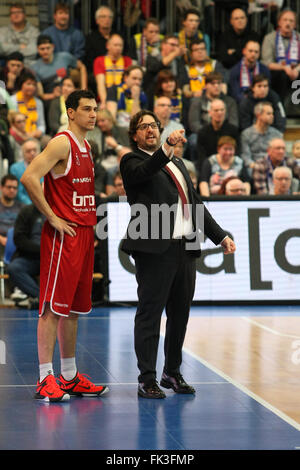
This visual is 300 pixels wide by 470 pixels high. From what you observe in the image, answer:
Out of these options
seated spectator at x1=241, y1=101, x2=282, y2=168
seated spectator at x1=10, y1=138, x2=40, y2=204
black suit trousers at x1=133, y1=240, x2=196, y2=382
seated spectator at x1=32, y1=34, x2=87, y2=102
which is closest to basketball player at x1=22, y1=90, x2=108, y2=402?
black suit trousers at x1=133, y1=240, x2=196, y2=382

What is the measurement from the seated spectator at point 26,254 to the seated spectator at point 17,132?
227cm

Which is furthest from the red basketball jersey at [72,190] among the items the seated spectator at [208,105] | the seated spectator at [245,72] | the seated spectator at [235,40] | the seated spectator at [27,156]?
the seated spectator at [235,40]

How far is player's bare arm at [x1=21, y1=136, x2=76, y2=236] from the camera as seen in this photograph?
7262mm

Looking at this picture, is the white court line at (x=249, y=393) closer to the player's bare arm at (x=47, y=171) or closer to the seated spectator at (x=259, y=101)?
the player's bare arm at (x=47, y=171)

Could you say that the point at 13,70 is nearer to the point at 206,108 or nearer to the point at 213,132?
the point at 206,108

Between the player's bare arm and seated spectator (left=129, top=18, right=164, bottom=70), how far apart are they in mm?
9922

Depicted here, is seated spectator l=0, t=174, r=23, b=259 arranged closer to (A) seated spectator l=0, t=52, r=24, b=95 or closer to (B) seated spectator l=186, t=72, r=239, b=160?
(A) seated spectator l=0, t=52, r=24, b=95

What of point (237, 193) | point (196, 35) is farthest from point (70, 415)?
point (196, 35)

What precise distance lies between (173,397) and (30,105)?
9.34 meters

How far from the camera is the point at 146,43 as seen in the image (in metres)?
17.1

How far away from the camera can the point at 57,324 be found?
7.49 m

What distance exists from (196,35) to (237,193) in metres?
4.63

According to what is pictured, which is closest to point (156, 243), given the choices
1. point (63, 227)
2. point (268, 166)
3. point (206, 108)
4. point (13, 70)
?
point (63, 227)
